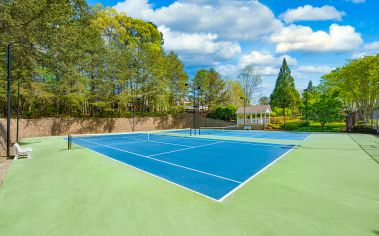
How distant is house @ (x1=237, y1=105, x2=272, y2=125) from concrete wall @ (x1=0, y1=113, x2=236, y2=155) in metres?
3.01

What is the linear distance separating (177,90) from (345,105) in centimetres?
2950

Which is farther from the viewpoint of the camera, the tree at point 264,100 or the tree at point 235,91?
the tree at point 264,100

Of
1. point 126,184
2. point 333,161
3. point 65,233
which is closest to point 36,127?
point 126,184

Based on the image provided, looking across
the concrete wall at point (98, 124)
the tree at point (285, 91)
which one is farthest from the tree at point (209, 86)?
the tree at point (285, 91)

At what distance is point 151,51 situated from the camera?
3353 cm

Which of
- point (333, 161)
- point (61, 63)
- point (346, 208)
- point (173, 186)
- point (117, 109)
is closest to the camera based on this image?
point (346, 208)

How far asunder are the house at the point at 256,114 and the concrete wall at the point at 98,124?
3008mm

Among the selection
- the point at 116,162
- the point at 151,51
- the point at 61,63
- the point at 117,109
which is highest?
the point at 151,51

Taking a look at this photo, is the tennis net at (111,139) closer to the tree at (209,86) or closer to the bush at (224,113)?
the bush at (224,113)

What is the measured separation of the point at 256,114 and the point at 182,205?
35.8 meters

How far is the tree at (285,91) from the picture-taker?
5635 cm

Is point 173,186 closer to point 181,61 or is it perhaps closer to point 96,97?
point 96,97

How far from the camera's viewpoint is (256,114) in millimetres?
38344

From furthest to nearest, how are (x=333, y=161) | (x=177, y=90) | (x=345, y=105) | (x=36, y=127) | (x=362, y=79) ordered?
(x=177, y=90) < (x=345, y=105) < (x=362, y=79) < (x=36, y=127) < (x=333, y=161)
